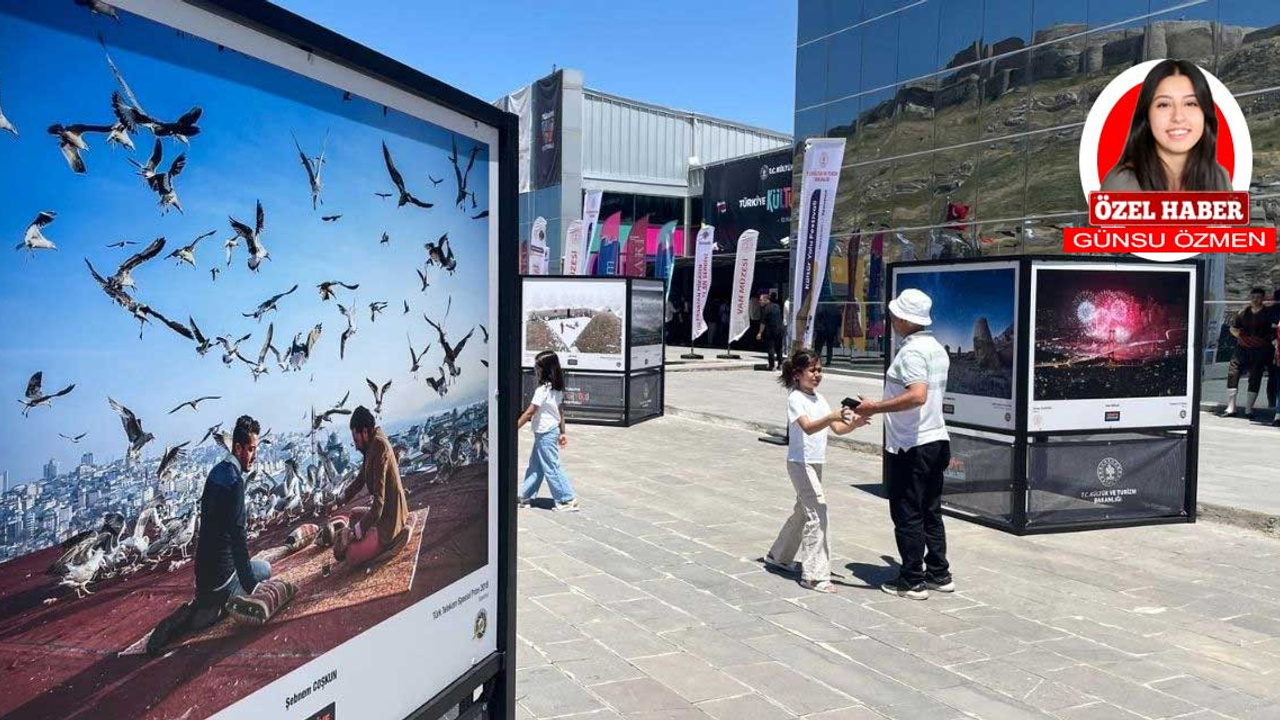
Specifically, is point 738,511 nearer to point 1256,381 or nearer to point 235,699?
point 235,699

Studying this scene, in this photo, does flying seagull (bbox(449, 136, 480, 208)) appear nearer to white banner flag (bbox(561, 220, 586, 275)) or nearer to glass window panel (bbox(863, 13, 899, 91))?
glass window panel (bbox(863, 13, 899, 91))

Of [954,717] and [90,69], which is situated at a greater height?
[90,69]

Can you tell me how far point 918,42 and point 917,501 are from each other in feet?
61.7

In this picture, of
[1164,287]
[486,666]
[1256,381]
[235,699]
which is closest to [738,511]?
[1164,287]

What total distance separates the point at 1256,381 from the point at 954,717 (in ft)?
42.5

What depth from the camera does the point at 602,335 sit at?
15.0 metres

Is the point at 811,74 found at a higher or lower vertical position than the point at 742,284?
higher

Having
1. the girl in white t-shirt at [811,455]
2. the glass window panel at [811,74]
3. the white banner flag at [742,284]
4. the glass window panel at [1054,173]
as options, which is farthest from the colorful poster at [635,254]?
the girl in white t-shirt at [811,455]

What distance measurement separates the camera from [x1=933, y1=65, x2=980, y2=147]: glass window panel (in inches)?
835

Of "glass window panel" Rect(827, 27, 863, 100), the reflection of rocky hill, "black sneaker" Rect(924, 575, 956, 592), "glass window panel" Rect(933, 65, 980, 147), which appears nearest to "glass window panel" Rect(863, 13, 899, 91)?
"glass window panel" Rect(827, 27, 863, 100)

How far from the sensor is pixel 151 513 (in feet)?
5.39

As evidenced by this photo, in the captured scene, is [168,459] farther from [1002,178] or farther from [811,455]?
[1002,178]

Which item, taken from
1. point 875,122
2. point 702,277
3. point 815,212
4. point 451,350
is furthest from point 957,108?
point 451,350

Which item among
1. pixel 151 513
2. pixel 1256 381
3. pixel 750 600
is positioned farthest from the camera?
pixel 1256 381
